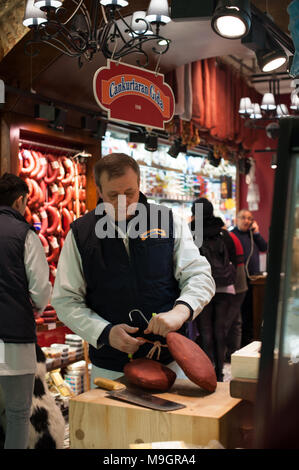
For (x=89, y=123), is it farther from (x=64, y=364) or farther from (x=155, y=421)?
(x=155, y=421)

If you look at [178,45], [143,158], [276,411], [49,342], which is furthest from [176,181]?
[276,411]

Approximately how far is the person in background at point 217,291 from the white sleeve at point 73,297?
3.62 m

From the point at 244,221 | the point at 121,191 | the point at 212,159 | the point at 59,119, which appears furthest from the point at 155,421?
the point at 212,159

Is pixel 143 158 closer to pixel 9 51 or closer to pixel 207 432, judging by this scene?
pixel 9 51

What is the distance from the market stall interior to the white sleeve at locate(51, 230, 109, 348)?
1.60 ft

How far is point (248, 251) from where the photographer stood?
317 inches

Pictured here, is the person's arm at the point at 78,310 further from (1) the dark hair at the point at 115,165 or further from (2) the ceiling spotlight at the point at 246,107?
(2) the ceiling spotlight at the point at 246,107

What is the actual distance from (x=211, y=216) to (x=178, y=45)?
7.12ft

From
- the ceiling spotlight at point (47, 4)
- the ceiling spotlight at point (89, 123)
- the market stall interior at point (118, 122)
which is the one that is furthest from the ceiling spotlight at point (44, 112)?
the ceiling spotlight at point (47, 4)

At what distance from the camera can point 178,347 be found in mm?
1918

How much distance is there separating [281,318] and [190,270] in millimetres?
1343

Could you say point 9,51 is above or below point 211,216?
above

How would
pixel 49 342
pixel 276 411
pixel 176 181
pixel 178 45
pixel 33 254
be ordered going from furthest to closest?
1. pixel 176 181
2. pixel 178 45
3. pixel 49 342
4. pixel 33 254
5. pixel 276 411

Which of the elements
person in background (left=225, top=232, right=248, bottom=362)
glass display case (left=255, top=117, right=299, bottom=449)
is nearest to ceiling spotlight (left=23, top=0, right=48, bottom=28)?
glass display case (left=255, top=117, right=299, bottom=449)
